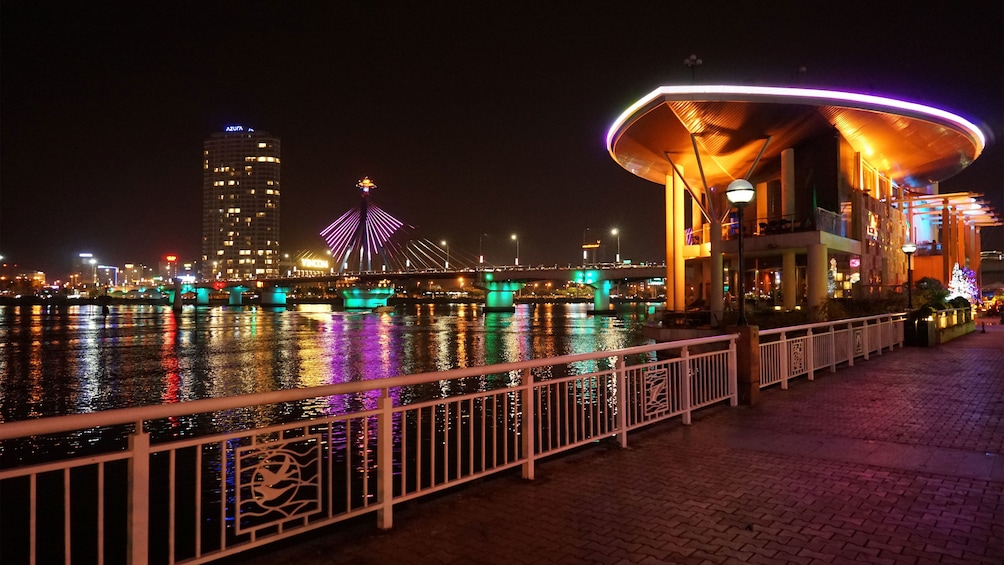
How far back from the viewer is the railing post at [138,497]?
3.55 metres

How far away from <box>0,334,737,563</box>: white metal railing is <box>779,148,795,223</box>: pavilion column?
93.5 ft

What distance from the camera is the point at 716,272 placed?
36531 millimetres

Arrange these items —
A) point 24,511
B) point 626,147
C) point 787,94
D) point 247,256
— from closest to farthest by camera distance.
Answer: point 24,511, point 787,94, point 626,147, point 247,256

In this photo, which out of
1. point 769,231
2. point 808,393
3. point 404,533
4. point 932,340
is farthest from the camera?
point 769,231

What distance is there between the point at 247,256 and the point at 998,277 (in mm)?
177947

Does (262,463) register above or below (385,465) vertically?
above

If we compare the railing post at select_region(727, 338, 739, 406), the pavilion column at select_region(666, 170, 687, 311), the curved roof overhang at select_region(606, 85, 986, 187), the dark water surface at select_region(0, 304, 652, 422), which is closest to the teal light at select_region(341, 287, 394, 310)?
the dark water surface at select_region(0, 304, 652, 422)

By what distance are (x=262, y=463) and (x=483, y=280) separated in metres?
95.9

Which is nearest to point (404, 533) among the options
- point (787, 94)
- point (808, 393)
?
point (808, 393)

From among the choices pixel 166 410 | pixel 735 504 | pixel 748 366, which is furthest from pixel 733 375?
pixel 166 410

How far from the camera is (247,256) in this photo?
19238 centimetres

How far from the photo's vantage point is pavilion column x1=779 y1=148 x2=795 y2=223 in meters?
35.5

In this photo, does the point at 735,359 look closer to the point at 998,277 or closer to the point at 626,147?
the point at 626,147

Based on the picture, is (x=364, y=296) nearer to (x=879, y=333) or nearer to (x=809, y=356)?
(x=879, y=333)
